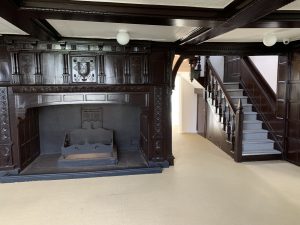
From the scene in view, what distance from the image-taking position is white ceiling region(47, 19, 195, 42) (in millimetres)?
2798

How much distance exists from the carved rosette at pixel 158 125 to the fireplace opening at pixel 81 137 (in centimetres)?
29

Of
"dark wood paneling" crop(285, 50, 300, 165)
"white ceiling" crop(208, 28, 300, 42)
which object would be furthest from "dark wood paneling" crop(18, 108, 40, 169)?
"dark wood paneling" crop(285, 50, 300, 165)

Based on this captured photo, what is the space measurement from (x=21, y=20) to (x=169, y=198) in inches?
98.5

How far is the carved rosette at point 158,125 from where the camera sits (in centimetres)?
410

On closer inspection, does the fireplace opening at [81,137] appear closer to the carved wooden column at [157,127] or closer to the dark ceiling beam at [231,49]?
the carved wooden column at [157,127]

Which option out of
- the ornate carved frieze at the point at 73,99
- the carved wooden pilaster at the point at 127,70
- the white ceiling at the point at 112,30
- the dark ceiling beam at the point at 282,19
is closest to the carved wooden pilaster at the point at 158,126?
the ornate carved frieze at the point at 73,99

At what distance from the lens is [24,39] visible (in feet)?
11.6

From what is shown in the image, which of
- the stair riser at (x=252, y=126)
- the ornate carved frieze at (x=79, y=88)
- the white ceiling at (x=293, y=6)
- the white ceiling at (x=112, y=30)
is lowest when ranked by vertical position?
the stair riser at (x=252, y=126)

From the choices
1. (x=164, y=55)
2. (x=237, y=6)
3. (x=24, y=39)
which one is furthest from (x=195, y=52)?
(x=24, y=39)

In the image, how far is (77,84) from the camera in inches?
150

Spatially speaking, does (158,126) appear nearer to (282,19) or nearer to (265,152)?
(265,152)

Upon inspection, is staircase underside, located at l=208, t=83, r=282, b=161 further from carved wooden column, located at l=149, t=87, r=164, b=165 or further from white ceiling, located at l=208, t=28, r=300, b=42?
white ceiling, located at l=208, t=28, r=300, b=42

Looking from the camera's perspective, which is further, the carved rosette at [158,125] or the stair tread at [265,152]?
the stair tread at [265,152]

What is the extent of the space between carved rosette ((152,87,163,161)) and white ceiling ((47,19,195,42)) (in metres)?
0.92
